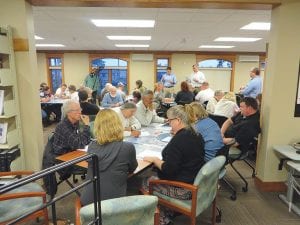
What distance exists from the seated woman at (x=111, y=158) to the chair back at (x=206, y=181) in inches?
20.9

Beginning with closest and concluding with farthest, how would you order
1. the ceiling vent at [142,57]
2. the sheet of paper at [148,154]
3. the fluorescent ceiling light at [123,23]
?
the sheet of paper at [148,154], the fluorescent ceiling light at [123,23], the ceiling vent at [142,57]

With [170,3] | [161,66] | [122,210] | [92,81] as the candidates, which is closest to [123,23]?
[170,3]

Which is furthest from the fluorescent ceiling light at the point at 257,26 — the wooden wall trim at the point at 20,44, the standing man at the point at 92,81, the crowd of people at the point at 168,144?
the standing man at the point at 92,81

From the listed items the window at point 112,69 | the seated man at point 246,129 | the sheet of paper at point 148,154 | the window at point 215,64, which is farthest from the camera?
the window at point 215,64

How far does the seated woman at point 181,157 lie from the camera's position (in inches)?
79.8

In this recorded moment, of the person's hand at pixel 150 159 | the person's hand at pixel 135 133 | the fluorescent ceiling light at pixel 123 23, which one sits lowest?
the person's hand at pixel 150 159

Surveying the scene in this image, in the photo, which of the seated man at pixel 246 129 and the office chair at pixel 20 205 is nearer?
the office chair at pixel 20 205

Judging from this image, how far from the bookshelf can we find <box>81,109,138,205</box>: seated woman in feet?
4.08

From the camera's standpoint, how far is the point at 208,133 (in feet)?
8.26

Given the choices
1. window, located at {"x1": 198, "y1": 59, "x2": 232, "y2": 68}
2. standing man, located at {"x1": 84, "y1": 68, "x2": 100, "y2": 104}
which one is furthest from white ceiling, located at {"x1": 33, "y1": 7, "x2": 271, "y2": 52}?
window, located at {"x1": 198, "y1": 59, "x2": 232, "y2": 68}

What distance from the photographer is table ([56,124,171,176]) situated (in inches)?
86.8

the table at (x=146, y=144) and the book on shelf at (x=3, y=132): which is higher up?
the book on shelf at (x=3, y=132)

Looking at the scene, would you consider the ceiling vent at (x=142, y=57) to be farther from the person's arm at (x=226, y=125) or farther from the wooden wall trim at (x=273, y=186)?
the wooden wall trim at (x=273, y=186)

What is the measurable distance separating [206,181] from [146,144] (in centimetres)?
98
